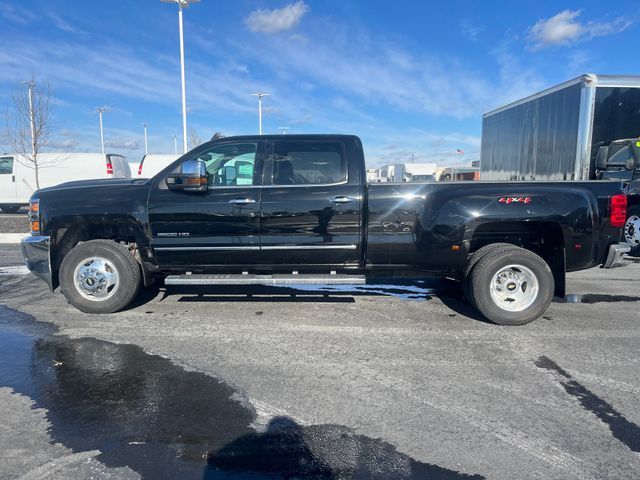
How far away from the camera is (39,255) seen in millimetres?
4992

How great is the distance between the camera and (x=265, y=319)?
4996 millimetres

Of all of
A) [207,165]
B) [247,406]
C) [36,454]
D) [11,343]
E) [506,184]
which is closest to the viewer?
[36,454]

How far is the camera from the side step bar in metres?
4.86

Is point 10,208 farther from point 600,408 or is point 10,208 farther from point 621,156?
point 600,408

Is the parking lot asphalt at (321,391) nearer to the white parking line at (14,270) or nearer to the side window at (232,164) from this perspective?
the side window at (232,164)

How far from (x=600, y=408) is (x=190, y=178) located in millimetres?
4145

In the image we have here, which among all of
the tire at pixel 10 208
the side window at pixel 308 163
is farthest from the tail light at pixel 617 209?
the tire at pixel 10 208

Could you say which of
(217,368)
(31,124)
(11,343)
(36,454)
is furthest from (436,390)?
(31,124)

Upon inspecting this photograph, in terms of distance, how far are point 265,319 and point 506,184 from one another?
9.84 feet

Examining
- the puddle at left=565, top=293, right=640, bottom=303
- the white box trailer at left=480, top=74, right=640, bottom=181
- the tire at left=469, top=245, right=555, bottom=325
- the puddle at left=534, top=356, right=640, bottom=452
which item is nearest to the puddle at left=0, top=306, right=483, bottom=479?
the puddle at left=534, top=356, right=640, bottom=452

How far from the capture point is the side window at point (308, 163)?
16.5ft

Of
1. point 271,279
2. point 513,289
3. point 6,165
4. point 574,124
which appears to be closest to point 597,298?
point 513,289

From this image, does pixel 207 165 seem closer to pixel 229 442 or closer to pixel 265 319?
pixel 265 319

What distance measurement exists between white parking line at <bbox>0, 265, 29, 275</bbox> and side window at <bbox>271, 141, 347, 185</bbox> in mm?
5082
